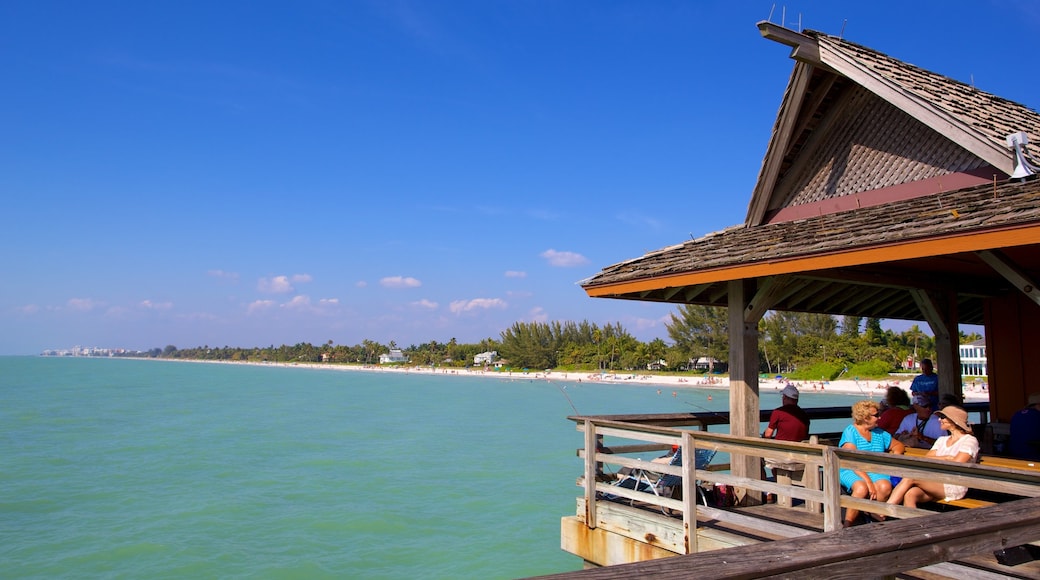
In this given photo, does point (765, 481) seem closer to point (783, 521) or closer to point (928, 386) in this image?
point (783, 521)

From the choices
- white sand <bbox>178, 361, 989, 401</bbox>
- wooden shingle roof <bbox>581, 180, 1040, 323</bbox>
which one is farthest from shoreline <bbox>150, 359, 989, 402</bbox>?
wooden shingle roof <bbox>581, 180, 1040, 323</bbox>

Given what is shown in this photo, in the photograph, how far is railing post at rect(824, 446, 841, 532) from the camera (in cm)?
492

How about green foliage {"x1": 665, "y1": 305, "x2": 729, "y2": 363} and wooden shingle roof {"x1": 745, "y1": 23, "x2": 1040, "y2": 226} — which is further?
green foliage {"x1": 665, "y1": 305, "x2": 729, "y2": 363}

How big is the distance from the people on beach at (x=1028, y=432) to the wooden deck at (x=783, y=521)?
777mm

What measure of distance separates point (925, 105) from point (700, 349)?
7877 cm

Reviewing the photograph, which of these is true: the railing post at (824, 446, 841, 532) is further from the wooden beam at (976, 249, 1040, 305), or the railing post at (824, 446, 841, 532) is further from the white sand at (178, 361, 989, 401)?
the white sand at (178, 361, 989, 401)

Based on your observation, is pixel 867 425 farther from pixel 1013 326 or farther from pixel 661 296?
pixel 1013 326

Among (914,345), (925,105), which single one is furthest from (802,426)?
(914,345)

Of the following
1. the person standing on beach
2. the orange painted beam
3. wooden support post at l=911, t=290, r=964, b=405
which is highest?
the orange painted beam

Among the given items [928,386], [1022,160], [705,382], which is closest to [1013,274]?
[1022,160]

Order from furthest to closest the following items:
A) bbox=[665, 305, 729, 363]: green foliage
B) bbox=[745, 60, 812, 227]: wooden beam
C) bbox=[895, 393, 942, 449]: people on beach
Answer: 1. bbox=[665, 305, 729, 363]: green foliage
2. bbox=[745, 60, 812, 227]: wooden beam
3. bbox=[895, 393, 942, 449]: people on beach

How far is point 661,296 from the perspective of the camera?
8867mm

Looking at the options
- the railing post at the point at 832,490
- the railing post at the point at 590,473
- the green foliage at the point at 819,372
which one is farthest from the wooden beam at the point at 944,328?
the green foliage at the point at 819,372

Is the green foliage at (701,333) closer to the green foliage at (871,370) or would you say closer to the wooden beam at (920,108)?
the green foliage at (871,370)
